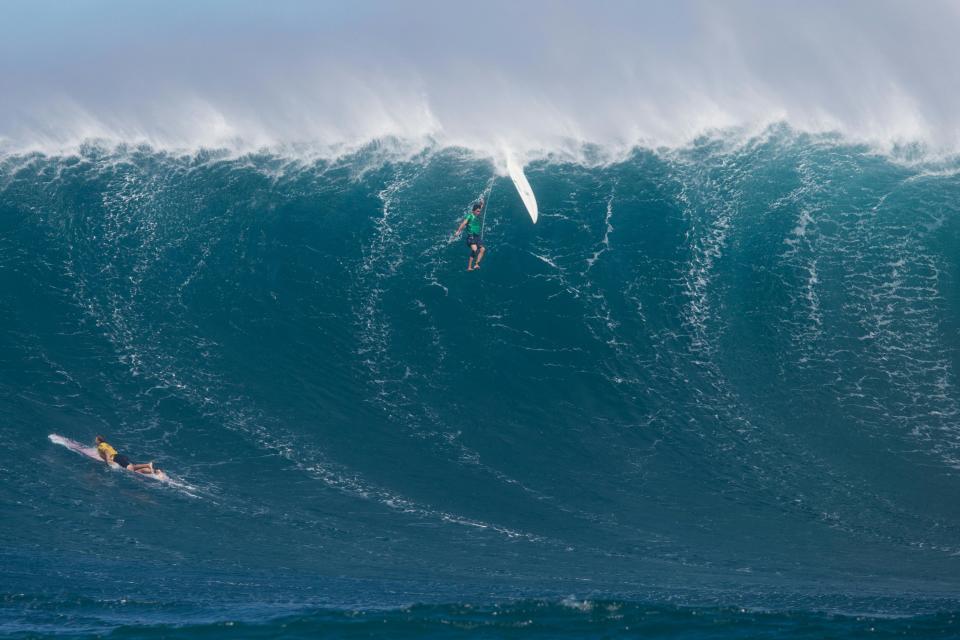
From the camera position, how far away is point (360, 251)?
35.8m

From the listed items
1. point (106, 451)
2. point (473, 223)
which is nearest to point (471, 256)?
point (473, 223)

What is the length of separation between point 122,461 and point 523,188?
15.6 metres

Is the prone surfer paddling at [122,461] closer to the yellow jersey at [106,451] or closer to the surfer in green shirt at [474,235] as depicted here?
the yellow jersey at [106,451]

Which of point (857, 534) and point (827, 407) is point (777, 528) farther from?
point (827, 407)

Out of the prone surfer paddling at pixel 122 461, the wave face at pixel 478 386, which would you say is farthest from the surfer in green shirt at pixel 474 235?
the prone surfer paddling at pixel 122 461

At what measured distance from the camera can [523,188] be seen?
36125 millimetres

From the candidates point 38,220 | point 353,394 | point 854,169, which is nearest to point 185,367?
point 353,394

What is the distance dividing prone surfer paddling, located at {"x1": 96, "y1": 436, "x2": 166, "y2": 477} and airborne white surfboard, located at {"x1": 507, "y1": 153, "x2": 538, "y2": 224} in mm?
14633

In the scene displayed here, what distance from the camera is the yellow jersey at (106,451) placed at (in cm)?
2769

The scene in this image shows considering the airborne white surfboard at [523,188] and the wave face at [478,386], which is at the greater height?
the airborne white surfboard at [523,188]

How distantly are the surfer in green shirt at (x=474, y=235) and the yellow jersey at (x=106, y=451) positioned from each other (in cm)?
1209

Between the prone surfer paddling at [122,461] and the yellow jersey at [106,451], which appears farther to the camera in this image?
the yellow jersey at [106,451]

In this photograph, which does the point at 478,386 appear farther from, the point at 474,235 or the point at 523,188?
the point at 523,188

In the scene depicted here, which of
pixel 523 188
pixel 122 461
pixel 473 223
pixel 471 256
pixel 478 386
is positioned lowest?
pixel 122 461
